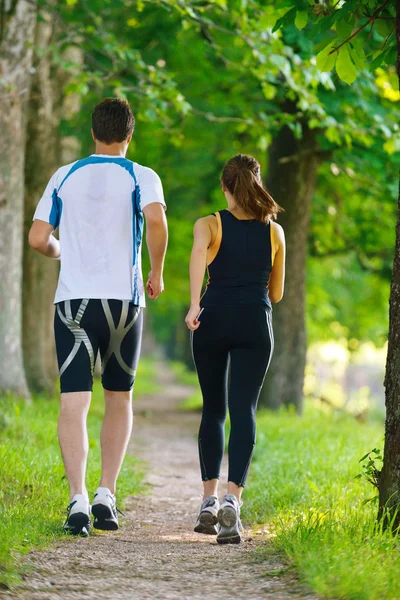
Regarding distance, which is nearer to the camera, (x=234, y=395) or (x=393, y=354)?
(x=393, y=354)

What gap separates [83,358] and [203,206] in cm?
1408

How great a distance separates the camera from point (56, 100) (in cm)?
1455

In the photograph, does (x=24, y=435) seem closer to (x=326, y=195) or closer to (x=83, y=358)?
(x=83, y=358)

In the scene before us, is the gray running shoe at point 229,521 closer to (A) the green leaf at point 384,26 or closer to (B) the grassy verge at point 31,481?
(B) the grassy verge at point 31,481

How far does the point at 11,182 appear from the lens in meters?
10.9

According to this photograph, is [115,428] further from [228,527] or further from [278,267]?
[278,267]

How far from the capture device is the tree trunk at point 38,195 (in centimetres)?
1372

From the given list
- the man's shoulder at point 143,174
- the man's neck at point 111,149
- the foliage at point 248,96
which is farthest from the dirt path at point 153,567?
the foliage at point 248,96

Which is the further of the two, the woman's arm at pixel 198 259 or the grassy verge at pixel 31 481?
the woman's arm at pixel 198 259

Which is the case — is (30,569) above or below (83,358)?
below

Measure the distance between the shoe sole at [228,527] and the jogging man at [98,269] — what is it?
616mm

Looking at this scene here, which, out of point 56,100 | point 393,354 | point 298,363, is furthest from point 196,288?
point 56,100

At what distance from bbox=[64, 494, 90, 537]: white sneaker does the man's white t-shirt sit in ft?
3.67

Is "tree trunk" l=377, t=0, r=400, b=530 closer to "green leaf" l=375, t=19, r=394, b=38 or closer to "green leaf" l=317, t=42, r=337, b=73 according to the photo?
"green leaf" l=317, t=42, r=337, b=73
